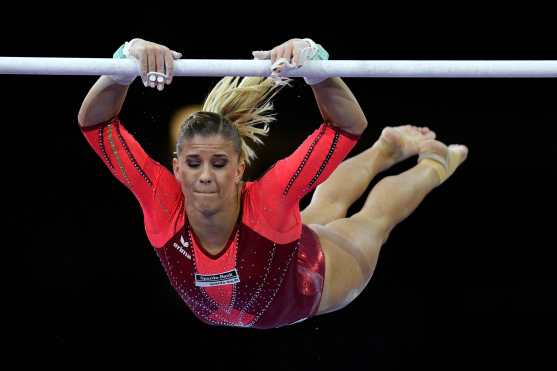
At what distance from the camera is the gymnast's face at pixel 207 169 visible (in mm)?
2205

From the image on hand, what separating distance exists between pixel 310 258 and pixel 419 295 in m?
1.41

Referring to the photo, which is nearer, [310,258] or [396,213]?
[310,258]

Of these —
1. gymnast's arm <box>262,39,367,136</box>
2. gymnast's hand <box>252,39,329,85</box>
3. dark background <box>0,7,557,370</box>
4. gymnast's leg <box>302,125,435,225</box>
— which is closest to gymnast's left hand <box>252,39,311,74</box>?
gymnast's hand <box>252,39,329,85</box>

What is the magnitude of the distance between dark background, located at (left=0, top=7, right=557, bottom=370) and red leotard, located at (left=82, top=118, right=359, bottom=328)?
1.25m

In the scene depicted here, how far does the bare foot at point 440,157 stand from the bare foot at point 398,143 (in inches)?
1.8

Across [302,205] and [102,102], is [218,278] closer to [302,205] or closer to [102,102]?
[102,102]

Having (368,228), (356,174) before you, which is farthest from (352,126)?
(356,174)

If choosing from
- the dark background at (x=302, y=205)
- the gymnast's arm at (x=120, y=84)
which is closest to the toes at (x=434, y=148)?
the dark background at (x=302, y=205)

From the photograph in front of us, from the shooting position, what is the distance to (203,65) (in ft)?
6.71

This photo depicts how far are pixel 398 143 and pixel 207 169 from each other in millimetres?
1492

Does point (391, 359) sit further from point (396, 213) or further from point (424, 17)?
point (424, 17)

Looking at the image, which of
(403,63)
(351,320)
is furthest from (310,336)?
(403,63)

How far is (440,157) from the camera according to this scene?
11.1ft

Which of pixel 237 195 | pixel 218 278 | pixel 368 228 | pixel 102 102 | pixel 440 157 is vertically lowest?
pixel 218 278
